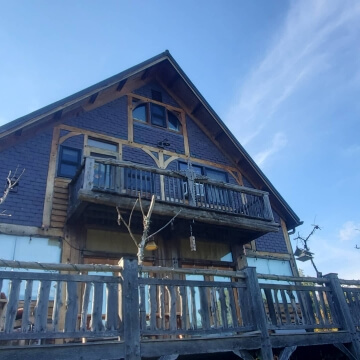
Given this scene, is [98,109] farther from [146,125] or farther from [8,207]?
[8,207]

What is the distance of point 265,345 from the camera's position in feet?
18.9

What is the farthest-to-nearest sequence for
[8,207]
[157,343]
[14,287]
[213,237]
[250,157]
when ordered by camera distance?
[250,157], [213,237], [8,207], [157,343], [14,287]

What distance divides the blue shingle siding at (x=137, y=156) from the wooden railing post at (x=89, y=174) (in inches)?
111

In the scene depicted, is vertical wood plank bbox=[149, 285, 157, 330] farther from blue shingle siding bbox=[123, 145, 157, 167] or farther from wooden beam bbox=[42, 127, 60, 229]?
blue shingle siding bbox=[123, 145, 157, 167]

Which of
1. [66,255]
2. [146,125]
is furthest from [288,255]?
[66,255]

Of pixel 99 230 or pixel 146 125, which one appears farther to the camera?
pixel 146 125

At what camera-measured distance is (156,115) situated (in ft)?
43.8

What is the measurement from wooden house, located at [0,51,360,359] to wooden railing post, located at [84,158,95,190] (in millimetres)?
26

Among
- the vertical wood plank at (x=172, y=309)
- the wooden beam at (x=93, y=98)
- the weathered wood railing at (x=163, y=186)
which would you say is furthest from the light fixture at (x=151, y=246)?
the wooden beam at (x=93, y=98)

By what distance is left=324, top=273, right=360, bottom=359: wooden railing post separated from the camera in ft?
22.0

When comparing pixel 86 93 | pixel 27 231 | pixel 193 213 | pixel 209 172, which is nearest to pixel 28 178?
pixel 27 231

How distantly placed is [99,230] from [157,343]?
4.94 meters

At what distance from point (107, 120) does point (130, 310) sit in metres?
8.17

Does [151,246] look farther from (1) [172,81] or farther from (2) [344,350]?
(1) [172,81]
